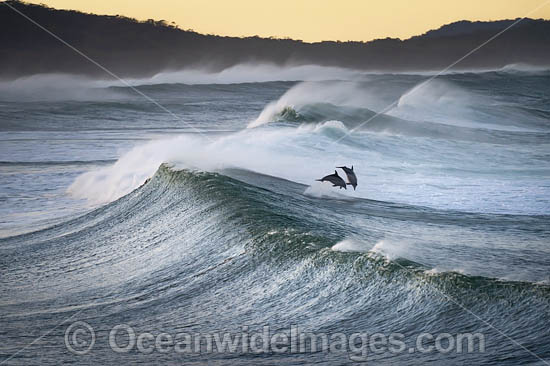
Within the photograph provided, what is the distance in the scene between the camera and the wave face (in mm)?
4996

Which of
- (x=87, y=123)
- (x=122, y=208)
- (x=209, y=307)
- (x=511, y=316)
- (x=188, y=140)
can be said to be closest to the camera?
(x=511, y=316)

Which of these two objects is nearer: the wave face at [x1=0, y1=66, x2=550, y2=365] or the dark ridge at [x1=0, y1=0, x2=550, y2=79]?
the wave face at [x1=0, y1=66, x2=550, y2=365]

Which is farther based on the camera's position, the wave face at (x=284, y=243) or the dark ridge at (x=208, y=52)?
the dark ridge at (x=208, y=52)

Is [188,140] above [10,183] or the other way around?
above

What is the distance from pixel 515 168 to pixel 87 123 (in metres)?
19.3

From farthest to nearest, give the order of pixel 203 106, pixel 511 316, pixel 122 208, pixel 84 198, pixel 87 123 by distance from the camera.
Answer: pixel 203 106, pixel 87 123, pixel 84 198, pixel 122 208, pixel 511 316

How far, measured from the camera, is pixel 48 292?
6887mm

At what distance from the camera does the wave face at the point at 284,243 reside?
5.00 metres

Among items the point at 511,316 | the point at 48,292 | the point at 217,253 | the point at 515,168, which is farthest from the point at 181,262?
the point at 515,168

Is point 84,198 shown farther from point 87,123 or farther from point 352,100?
point 87,123

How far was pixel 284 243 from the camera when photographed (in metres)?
6.84

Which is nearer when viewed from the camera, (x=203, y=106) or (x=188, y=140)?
(x=188, y=140)

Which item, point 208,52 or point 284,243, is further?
point 208,52

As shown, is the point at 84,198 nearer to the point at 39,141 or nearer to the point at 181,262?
the point at 181,262
